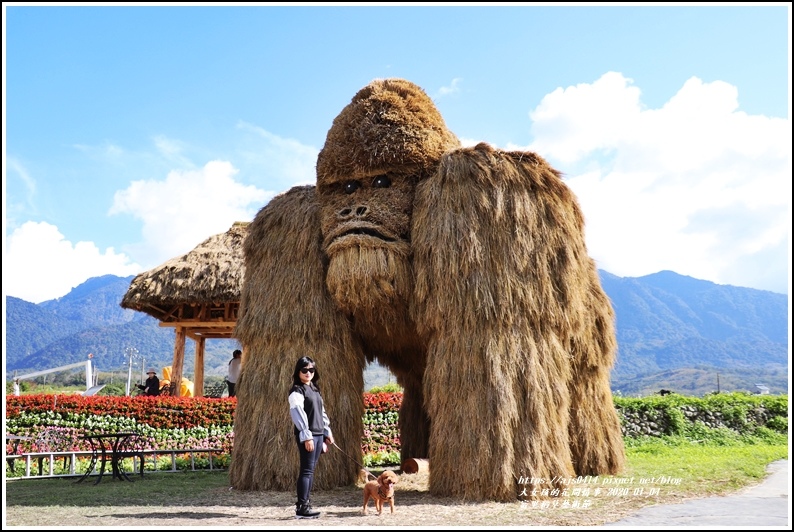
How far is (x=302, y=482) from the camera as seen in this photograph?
18.8 feet

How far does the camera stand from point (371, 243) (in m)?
6.94

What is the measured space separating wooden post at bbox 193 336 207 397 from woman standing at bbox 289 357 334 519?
1011cm

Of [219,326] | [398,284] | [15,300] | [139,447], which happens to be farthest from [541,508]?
[15,300]

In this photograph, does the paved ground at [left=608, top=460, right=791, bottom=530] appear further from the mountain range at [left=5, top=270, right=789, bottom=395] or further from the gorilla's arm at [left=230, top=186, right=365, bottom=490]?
the mountain range at [left=5, top=270, right=789, bottom=395]

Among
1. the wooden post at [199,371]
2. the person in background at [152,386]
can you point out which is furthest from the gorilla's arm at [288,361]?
the wooden post at [199,371]

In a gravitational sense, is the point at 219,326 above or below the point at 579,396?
above

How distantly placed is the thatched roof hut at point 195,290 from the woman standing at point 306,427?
889 cm

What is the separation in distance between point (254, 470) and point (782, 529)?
496 cm

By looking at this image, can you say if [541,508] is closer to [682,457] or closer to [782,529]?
[782,529]

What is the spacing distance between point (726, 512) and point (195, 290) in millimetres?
11805

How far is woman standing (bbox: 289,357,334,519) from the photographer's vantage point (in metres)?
5.73

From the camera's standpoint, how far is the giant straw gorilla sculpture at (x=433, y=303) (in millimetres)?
6516

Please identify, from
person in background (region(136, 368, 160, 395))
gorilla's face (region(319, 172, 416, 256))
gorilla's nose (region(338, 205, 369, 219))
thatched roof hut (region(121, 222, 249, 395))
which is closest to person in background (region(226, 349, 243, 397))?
thatched roof hut (region(121, 222, 249, 395))

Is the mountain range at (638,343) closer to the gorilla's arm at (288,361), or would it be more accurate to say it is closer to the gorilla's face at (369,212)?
the gorilla's arm at (288,361)
